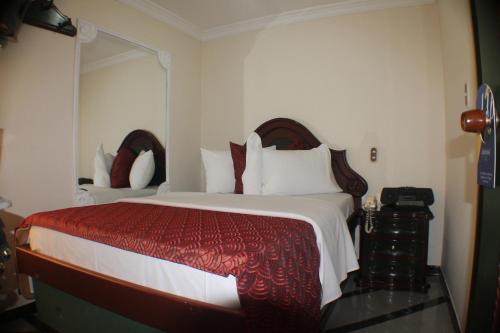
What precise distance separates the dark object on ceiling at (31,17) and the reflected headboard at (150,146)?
3.23ft

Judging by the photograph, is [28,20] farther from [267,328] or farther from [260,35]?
[267,328]

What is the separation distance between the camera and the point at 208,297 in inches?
42.2

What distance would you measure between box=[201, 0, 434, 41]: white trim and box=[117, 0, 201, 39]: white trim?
0.59 feet

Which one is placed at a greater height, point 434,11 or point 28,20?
point 434,11

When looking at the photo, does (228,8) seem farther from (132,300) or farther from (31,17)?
(132,300)

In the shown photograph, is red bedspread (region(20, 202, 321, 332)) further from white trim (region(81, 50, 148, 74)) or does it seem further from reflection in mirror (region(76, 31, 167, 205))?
white trim (region(81, 50, 148, 74))

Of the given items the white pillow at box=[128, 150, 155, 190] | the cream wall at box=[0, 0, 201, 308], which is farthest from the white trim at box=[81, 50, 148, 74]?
the white pillow at box=[128, 150, 155, 190]

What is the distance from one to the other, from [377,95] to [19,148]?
304cm

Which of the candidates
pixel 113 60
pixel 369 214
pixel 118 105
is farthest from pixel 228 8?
pixel 369 214

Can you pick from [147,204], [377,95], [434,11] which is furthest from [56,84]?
[434,11]

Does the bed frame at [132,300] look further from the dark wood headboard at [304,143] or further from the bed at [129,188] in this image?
the dark wood headboard at [304,143]

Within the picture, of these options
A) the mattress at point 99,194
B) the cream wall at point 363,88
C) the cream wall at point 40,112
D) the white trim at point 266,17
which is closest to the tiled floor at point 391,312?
the cream wall at point 363,88

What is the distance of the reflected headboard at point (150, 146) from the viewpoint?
2.78m

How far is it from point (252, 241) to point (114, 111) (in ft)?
7.04
